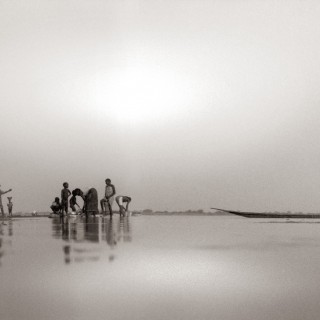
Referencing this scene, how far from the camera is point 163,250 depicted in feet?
30.8

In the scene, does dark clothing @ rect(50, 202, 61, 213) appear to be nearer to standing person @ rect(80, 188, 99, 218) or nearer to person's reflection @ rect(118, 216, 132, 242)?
standing person @ rect(80, 188, 99, 218)

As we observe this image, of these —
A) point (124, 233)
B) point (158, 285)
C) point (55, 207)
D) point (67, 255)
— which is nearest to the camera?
point (158, 285)

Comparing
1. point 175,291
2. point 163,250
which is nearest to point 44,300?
point 175,291

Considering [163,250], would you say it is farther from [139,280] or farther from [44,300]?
[44,300]

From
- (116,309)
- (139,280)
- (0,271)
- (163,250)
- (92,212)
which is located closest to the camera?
(116,309)

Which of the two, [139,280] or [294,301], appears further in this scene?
[139,280]

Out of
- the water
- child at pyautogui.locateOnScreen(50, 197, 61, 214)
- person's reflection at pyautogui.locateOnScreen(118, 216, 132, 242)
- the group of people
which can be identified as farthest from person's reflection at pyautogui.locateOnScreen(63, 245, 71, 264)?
child at pyautogui.locateOnScreen(50, 197, 61, 214)

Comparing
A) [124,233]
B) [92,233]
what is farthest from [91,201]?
[92,233]

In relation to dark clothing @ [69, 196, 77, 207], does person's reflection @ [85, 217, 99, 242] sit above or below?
below

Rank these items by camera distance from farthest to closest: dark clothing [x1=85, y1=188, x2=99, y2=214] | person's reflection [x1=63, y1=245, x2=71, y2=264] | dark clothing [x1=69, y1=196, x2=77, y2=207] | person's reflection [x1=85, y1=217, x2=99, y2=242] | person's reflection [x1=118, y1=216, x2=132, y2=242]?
dark clothing [x1=69, y1=196, x2=77, y2=207], dark clothing [x1=85, y1=188, x2=99, y2=214], person's reflection [x1=118, y1=216, x2=132, y2=242], person's reflection [x1=85, y1=217, x2=99, y2=242], person's reflection [x1=63, y1=245, x2=71, y2=264]

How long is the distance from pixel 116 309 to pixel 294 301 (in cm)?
150

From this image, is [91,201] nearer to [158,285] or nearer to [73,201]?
[73,201]

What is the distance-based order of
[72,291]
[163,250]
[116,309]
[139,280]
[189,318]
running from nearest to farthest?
[189,318]
[116,309]
[72,291]
[139,280]
[163,250]

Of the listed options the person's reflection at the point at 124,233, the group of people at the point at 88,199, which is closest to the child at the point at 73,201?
A: the group of people at the point at 88,199
